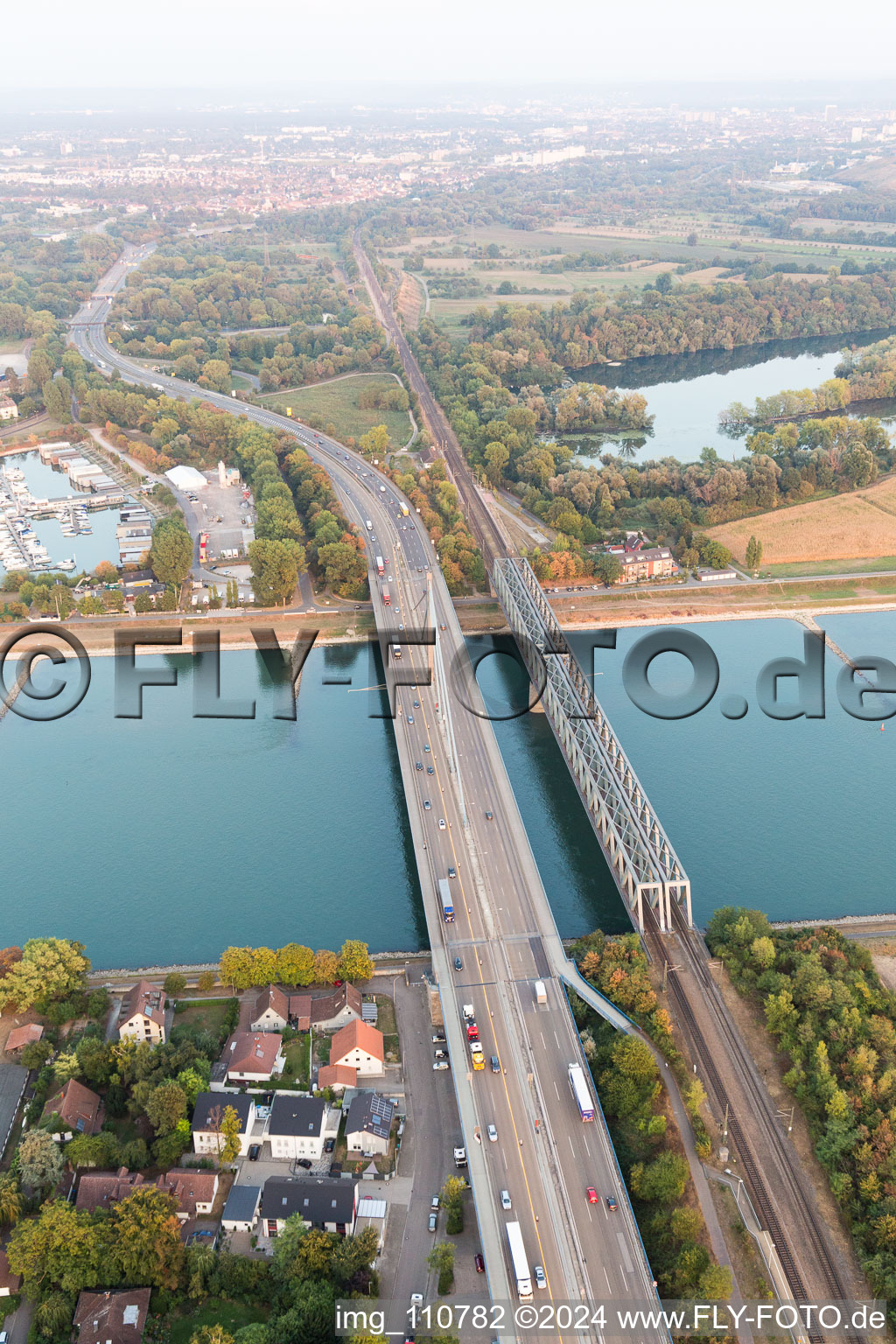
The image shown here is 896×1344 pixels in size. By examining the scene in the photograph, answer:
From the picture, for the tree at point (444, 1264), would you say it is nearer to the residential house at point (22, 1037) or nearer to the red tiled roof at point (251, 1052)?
the red tiled roof at point (251, 1052)

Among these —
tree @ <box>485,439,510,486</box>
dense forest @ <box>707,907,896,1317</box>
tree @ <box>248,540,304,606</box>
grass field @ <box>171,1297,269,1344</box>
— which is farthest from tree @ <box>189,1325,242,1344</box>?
tree @ <box>485,439,510,486</box>

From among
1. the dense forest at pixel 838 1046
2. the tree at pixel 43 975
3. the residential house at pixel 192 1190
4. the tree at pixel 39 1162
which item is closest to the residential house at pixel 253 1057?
the residential house at pixel 192 1190

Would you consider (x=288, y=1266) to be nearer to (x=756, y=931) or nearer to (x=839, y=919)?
(x=756, y=931)

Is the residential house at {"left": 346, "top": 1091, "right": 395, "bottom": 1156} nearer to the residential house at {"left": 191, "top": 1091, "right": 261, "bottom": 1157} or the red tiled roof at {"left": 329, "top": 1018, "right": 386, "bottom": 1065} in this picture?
the red tiled roof at {"left": 329, "top": 1018, "right": 386, "bottom": 1065}

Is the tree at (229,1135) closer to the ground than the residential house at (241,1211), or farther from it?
farther from it

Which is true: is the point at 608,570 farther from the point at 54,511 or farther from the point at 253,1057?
the point at 54,511

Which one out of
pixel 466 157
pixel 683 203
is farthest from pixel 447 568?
pixel 466 157
